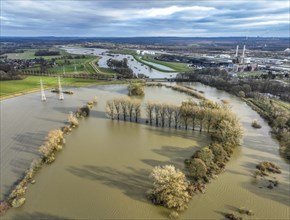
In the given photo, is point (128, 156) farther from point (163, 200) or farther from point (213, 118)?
point (213, 118)

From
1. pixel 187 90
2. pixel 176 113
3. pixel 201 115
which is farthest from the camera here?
pixel 187 90

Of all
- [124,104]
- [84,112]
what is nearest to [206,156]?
[124,104]

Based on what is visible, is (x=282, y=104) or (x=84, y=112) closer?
(x=84, y=112)

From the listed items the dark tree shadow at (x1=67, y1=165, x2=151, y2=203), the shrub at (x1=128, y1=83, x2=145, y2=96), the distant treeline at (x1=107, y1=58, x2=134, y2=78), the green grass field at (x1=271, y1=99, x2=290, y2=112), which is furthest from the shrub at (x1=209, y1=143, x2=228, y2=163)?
the distant treeline at (x1=107, y1=58, x2=134, y2=78)

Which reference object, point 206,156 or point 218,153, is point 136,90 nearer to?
point 218,153

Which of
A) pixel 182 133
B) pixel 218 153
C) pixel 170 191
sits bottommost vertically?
pixel 182 133

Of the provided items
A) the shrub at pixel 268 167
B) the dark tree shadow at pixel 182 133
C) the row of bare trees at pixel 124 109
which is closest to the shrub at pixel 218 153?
the shrub at pixel 268 167
